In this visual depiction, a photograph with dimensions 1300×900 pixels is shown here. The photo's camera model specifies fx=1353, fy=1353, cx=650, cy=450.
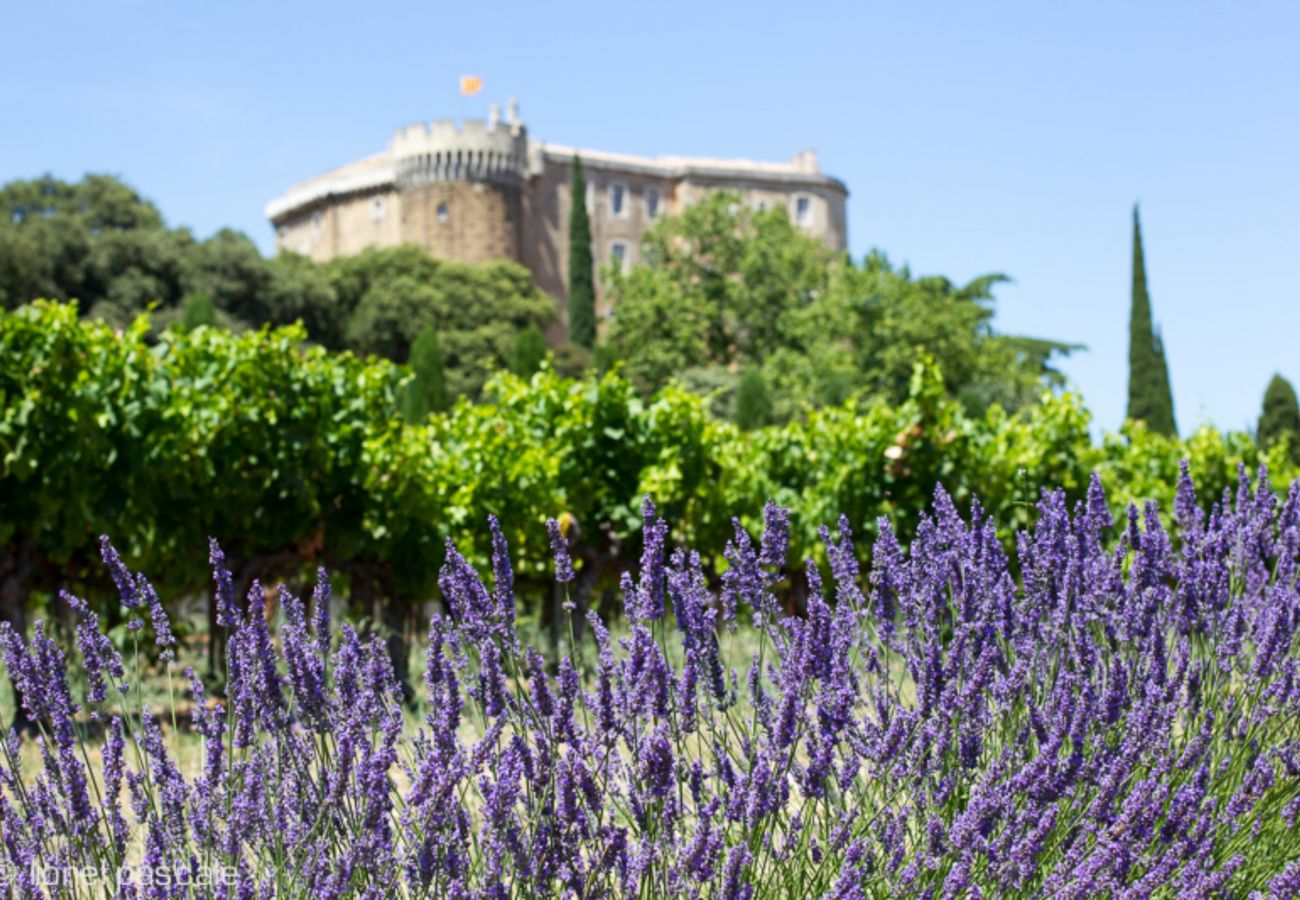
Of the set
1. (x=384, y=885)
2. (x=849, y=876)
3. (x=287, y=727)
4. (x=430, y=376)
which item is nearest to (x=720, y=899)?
(x=849, y=876)

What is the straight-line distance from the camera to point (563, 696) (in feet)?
7.93

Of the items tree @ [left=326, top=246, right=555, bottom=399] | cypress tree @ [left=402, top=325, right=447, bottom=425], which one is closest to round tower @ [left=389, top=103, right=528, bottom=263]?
tree @ [left=326, top=246, right=555, bottom=399]

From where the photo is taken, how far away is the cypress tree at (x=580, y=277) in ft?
147

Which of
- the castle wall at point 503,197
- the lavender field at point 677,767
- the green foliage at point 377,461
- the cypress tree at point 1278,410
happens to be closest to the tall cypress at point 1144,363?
the cypress tree at point 1278,410

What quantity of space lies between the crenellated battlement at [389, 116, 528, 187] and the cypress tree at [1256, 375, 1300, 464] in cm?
2844

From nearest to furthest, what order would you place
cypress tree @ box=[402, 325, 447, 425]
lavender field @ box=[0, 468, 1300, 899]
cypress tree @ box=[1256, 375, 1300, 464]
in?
lavender field @ box=[0, 468, 1300, 899], cypress tree @ box=[402, 325, 447, 425], cypress tree @ box=[1256, 375, 1300, 464]

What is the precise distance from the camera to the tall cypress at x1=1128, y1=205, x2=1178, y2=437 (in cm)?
3853

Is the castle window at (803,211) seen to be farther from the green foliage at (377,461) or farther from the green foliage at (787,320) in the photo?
the green foliage at (377,461)

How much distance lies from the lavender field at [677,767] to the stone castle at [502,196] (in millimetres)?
46186

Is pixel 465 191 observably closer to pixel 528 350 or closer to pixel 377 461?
pixel 528 350

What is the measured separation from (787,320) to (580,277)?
36.7ft

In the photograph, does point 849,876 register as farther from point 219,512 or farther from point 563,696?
point 219,512

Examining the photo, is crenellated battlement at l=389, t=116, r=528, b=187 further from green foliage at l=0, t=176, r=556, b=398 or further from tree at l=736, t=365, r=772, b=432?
tree at l=736, t=365, r=772, b=432

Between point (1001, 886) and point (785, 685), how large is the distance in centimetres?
51
